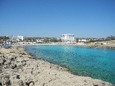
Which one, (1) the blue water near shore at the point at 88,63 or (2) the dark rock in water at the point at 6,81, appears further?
(1) the blue water near shore at the point at 88,63

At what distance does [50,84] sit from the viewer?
11539 mm

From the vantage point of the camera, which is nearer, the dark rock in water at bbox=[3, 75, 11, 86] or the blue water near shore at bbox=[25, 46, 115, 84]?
the dark rock in water at bbox=[3, 75, 11, 86]

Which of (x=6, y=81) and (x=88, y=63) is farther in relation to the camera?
(x=88, y=63)

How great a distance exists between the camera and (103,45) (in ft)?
318

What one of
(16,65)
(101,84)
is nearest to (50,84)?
(101,84)

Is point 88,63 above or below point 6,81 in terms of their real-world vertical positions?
below

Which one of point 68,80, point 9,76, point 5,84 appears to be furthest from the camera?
point 68,80

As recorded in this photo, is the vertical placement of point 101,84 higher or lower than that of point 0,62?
lower

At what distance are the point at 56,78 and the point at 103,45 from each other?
87308 mm

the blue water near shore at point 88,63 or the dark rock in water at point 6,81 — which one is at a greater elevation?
the dark rock in water at point 6,81

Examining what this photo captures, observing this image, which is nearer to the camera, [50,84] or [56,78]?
[50,84]

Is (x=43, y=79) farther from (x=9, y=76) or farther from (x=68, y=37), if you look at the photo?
(x=68, y=37)

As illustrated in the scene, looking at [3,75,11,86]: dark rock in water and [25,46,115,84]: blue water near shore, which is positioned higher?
[3,75,11,86]: dark rock in water

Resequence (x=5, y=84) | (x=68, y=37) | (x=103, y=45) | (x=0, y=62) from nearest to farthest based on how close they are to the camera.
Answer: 1. (x=5, y=84)
2. (x=0, y=62)
3. (x=103, y=45)
4. (x=68, y=37)
